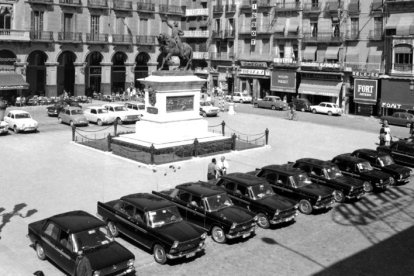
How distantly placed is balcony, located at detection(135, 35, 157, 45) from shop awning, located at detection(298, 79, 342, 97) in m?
20.5

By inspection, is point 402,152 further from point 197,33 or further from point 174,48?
point 197,33

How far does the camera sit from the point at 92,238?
1313cm

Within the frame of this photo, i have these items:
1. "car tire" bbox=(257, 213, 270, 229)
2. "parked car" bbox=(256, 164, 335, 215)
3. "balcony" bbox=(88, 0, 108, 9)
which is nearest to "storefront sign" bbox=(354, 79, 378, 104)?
"balcony" bbox=(88, 0, 108, 9)

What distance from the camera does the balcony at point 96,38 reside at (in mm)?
59500

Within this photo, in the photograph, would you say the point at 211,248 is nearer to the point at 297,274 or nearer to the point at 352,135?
the point at 297,274

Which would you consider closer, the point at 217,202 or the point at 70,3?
the point at 217,202

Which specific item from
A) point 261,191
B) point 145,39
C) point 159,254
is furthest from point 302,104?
point 159,254

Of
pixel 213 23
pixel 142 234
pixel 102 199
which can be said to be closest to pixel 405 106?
pixel 213 23

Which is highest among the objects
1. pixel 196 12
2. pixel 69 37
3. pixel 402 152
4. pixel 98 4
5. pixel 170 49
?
pixel 196 12

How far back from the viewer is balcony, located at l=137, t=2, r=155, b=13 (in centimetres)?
6400

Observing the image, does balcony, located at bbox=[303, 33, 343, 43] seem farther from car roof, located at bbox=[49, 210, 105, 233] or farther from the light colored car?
car roof, located at bbox=[49, 210, 105, 233]

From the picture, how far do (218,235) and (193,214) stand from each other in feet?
3.66

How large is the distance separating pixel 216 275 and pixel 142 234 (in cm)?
256

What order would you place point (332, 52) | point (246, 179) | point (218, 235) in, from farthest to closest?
1. point (332, 52)
2. point (246, 179)
3. point (218, 235)
